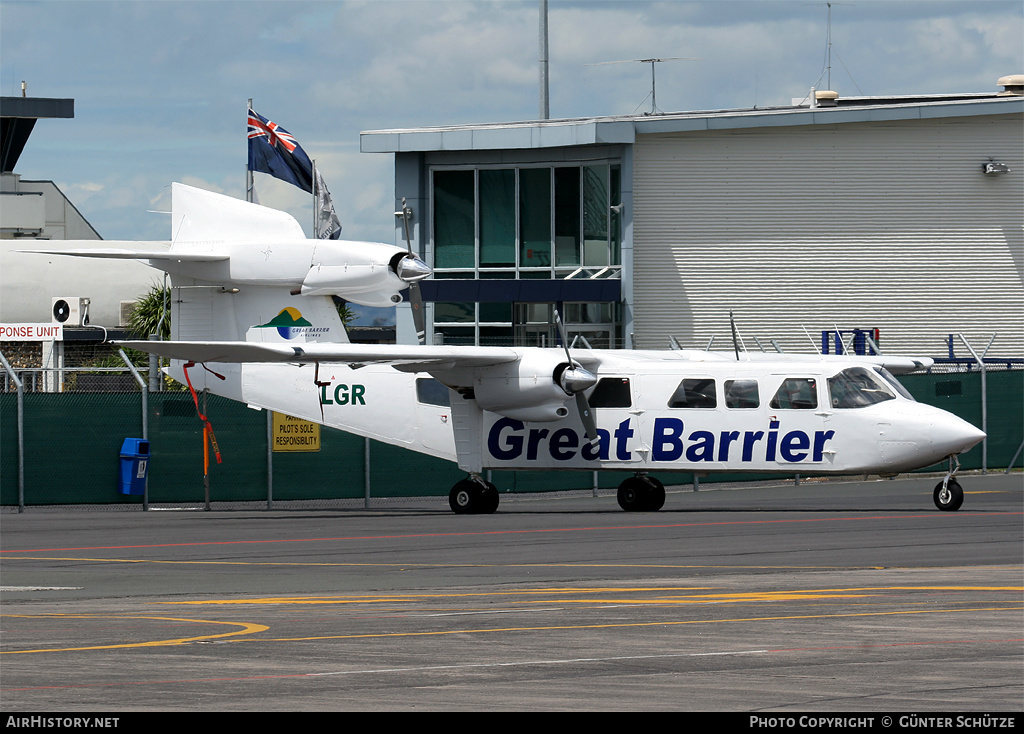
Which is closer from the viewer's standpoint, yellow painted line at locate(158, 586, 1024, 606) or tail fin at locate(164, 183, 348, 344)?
yellow painted line at locate(158, 586, 1024, 606)

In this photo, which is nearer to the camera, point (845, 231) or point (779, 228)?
point (845, 231)

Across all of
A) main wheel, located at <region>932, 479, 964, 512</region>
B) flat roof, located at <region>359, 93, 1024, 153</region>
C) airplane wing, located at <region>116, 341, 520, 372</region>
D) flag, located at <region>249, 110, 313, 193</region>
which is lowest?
main wheel, located at <region>932, 479, 964, 512</region>

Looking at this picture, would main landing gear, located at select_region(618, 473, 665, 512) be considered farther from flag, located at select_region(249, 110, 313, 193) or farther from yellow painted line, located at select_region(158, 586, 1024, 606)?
flag, located at select_region(249, 110, 313, 193)

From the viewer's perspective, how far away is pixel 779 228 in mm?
39188

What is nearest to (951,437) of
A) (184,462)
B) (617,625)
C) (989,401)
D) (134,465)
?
(989,401)

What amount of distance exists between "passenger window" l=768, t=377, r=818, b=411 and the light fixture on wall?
765 inches

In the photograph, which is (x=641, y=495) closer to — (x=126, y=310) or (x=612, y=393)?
(x=612, y=393)

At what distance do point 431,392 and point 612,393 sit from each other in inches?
126

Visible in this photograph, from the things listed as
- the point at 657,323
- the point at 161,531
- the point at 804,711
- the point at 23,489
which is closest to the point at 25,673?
the point at 804,711

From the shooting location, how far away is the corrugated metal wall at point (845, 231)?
3878cm

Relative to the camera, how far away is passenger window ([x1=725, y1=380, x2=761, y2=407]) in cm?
2197

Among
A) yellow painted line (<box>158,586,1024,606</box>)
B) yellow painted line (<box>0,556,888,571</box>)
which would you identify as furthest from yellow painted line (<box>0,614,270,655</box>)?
yellow painted line (<box>0,556,888,571</box>)

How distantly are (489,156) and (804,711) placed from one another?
111ft

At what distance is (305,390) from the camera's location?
23891 mm
